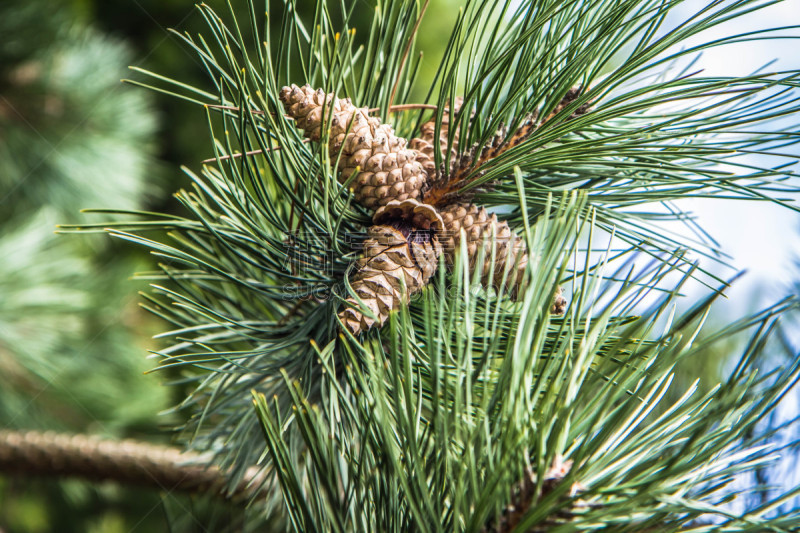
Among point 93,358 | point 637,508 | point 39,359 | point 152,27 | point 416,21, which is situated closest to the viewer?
point 637,508

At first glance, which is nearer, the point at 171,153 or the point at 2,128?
the point at 2,128

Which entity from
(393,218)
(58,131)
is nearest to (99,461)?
(393,218)

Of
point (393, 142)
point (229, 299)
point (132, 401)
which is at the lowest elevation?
point (132, 401)

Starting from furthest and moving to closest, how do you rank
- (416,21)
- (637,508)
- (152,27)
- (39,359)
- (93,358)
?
(152,27), (93,358), (39,359), (416,21), (637,508)

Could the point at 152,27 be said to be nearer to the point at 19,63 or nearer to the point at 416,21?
the point at 19,63

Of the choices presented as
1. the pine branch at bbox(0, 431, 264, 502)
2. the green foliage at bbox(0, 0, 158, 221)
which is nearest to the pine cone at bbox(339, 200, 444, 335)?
the pine branch at bbox(0, 431, 264, 502)

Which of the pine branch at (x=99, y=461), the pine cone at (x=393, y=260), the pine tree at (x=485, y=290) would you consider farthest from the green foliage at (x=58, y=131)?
the pine cone at (x=393, y=260)

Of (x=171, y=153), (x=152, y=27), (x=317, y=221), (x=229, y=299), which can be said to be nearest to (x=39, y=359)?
(x=229, y=299)

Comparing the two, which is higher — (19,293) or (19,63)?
(19,63)
